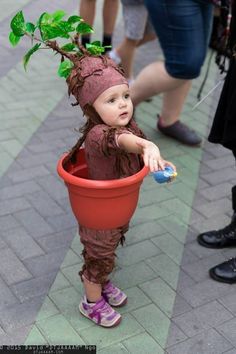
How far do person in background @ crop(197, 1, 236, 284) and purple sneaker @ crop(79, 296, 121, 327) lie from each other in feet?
2.05

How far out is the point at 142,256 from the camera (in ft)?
10.5

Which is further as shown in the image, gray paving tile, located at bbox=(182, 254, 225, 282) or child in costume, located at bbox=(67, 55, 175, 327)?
gray paving tile, located at bbox=(182, 254, 225, 282)

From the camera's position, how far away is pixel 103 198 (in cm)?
238

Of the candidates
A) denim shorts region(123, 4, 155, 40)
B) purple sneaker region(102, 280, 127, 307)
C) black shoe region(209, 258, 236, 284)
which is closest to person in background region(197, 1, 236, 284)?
black shoe region(209, 258, 236, 284)

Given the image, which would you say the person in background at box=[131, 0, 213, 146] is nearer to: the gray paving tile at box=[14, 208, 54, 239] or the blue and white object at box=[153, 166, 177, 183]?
the gray paving tile at box=[14, 208, 54, 239]

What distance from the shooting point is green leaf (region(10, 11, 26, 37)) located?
7.77 ft

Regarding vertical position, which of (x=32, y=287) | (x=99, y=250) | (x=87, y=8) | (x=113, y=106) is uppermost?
(x=113, y=106)

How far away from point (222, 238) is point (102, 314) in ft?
3.04

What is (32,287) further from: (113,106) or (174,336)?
(113,106)

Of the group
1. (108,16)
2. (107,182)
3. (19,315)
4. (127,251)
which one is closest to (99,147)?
(107,182)

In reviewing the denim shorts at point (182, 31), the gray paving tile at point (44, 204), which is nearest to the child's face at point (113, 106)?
the gray paving tile at point (44, 204)

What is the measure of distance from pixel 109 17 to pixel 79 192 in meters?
3.33

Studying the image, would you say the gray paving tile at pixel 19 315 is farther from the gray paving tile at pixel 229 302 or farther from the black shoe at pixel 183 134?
the black shoe at pixel 183 134

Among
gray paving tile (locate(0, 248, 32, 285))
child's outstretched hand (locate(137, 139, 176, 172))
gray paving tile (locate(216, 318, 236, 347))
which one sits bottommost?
gray paving tile (locate(216, 318, 236, 347))
